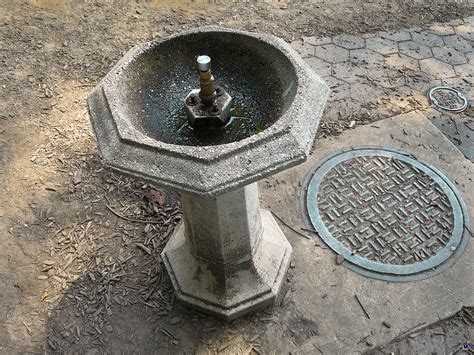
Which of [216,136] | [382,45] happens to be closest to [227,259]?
[216,136]

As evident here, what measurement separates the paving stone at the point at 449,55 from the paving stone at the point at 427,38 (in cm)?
10

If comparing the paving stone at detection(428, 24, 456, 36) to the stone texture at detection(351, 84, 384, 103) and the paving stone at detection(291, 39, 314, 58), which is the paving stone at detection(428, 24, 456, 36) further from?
the paving stone at detection(291, 39, 314, 58)

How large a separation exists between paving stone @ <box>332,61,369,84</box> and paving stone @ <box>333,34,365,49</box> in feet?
1.16

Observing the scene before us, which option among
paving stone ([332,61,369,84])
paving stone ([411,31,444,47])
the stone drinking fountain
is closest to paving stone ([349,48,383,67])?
paving stone ([332,61,369,84])

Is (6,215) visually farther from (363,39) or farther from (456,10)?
(456,10)

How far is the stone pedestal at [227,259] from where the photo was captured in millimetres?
2666

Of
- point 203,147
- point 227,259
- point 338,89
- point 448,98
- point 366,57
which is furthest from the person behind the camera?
point 366,57

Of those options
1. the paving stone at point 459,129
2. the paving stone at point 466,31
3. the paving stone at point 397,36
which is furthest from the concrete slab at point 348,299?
the paving stone at point 466,31

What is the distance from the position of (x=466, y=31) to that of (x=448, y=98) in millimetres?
1384

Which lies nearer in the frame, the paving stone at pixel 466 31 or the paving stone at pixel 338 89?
the paving stone at pixel 338 89

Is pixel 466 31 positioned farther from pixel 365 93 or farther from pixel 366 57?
pixel 365 93

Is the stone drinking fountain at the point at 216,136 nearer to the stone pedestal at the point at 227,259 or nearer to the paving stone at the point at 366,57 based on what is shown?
the stone pedestal at the point at 227,259

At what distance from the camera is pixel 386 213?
3465 mm

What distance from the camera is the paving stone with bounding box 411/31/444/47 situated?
507 centimetres
